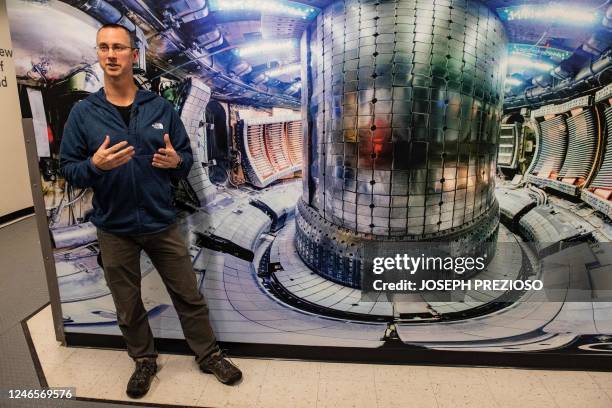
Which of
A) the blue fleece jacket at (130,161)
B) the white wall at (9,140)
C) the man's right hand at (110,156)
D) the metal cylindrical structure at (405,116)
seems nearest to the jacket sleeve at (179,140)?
the blue fleece jacket at (130,161)

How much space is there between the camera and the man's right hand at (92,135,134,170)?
5.28 feet

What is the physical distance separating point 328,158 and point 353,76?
52cm

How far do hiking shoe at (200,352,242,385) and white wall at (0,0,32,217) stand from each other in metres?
5.63

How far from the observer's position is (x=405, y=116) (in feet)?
6.28

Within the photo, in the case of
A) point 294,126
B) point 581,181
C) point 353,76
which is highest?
point 353,76

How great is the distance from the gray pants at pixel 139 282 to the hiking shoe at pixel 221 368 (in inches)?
1.8

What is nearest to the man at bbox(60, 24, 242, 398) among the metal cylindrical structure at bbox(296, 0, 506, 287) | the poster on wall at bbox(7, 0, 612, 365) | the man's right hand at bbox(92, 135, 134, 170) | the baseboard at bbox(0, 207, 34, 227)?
the man's right hand at bbox(92, 135, 134, 170)

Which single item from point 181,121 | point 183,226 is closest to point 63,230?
point 183,226

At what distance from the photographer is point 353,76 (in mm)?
1967

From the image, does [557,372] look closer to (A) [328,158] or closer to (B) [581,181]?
(B) [581,181]

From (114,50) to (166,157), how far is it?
62 centimetres

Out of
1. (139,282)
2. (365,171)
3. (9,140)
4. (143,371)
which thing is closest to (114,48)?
(139,282)

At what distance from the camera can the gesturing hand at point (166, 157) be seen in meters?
1.75

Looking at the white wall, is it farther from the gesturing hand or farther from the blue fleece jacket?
the gesturing hand
